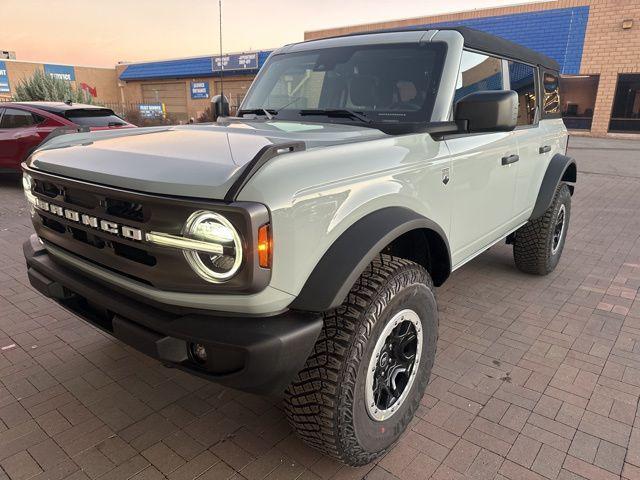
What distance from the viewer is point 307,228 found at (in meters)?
1.80

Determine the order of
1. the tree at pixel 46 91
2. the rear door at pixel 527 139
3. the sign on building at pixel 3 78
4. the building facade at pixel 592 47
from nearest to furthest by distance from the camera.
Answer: the rear door at pixel 527 139 → the tree at pixel 46 91 → the building facade at pixel 592 47 → the sign on building at pixel 3 78

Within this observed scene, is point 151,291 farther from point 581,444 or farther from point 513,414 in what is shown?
point 581,444

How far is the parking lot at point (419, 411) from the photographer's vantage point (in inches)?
90.2

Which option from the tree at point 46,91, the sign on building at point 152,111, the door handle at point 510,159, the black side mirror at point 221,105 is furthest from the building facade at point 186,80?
the door handle at point 510,159

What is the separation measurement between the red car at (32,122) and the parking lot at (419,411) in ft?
19.2

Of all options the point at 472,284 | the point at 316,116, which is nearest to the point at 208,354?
the point at 316,116

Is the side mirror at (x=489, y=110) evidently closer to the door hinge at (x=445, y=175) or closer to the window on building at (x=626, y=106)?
the door hinge at (x=445, y=175)

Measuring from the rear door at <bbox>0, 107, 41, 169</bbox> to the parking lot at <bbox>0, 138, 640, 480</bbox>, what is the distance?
6.00 metres

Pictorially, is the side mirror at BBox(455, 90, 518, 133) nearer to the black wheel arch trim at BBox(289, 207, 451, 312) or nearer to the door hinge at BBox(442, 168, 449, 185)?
the door hinge at BBox(442, 168, 449, 185)

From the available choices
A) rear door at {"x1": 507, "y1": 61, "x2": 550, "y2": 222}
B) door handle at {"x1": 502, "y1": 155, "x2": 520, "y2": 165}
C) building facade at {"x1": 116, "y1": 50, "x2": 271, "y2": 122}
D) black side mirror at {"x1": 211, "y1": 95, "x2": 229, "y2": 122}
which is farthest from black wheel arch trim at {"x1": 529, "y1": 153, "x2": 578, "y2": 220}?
building facade at {"x1": 116, "y1": 50, "x2": 271, "y2": 122}

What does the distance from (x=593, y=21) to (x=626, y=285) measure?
75.7ft

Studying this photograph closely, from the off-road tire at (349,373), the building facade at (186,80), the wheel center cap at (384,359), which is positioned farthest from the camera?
the building facade at (186,80)

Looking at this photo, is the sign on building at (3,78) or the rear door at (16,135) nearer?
the rear door at (16,135)

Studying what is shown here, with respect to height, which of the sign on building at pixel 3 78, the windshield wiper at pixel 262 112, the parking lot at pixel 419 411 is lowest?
the parking lot at pixel 419 411
